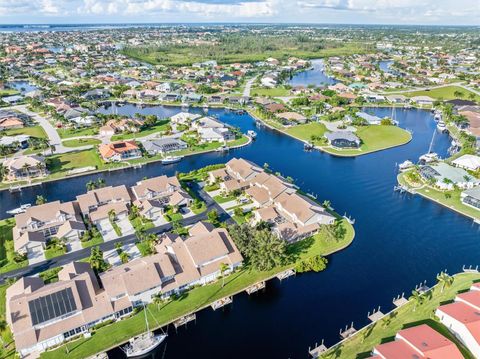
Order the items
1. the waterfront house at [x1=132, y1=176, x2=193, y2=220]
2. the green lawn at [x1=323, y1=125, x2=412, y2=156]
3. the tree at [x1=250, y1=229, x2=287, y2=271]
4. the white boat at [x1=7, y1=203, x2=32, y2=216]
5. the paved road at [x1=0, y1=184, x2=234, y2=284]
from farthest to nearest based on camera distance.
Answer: the green lawn at [x1=323, y1=125, x2=412, y2=156], the white boat at [x1=7, y1=203, x2=32, y2=216], the waterfront house at [x1=132, y1=176, x2=193, y2=220], the paved road at [x1=0, y1=184, x2=234, y2=284], the tree at [x1=250, y1=229, x2=287, y2=271]

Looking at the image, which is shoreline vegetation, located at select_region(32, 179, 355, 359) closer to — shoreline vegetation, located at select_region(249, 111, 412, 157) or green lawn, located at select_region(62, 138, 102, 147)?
shoreline vegetation, located at select_region(249, 111, 412, 157)

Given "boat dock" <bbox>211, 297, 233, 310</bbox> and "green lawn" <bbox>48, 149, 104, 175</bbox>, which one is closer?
"boat dock" <bbox>211, 297, 233, 310</bbox>

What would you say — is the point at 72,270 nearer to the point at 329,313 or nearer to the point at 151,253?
the point at 151,253

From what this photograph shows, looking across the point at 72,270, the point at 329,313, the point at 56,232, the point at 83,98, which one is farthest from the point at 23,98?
the point at 329,313

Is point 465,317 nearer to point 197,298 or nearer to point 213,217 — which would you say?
point 197,298

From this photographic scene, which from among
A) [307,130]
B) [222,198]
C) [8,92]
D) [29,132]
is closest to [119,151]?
[222,198]

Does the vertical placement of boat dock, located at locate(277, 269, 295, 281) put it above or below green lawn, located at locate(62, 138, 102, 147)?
below

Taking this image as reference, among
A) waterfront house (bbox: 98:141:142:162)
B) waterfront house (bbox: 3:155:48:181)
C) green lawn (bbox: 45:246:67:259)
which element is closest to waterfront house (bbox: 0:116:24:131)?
waterfront house (bbox: 3:155:48:181)
